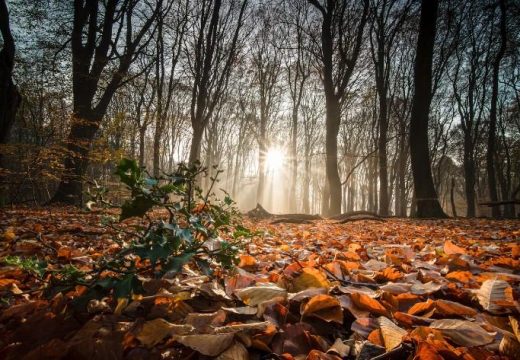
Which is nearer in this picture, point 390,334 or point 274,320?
point 390,334

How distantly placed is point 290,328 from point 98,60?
953 cm

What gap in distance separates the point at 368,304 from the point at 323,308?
157mm

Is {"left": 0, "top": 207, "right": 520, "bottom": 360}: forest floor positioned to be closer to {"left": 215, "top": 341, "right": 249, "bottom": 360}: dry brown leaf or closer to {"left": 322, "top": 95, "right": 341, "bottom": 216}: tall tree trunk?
{"left": 215, "top": 341, "right": 249, "bottom": 360}: dry brown leaf

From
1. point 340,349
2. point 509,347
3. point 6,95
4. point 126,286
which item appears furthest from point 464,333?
point 6,95

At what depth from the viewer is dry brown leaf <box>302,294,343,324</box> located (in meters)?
0.91

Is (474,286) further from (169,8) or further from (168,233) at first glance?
(169,8)

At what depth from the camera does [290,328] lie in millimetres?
823

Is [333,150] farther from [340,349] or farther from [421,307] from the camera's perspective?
[340,349]

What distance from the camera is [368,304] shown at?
0.97 metres

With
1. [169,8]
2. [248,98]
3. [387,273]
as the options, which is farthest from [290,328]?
[248,98]

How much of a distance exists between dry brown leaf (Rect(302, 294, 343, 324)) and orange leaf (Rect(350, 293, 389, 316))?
0.09m

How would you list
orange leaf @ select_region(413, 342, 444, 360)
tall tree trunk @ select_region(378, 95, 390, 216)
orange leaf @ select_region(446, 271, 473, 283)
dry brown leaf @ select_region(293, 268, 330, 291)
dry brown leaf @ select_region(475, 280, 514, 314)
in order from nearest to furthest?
orange leaf @ select_region(413, 342, 444, 360), dry brown leaf @ select_region(475, 280, 514, 314), dry brown leaf @ select_region(293, 268, 330, 291), orange leaf @ select_region(446, 271, 473, 283), tall tree trunk @ select_region(378, 95, 390, 216)

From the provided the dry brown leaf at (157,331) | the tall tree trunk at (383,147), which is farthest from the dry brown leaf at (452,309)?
the tall tree trunk at (383,147)

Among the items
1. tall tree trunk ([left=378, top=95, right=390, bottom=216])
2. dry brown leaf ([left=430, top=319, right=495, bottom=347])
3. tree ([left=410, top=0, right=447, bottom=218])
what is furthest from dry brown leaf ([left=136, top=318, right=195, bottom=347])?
tall tree trunk ([left=378, top=95, right=390, bottom=216])
